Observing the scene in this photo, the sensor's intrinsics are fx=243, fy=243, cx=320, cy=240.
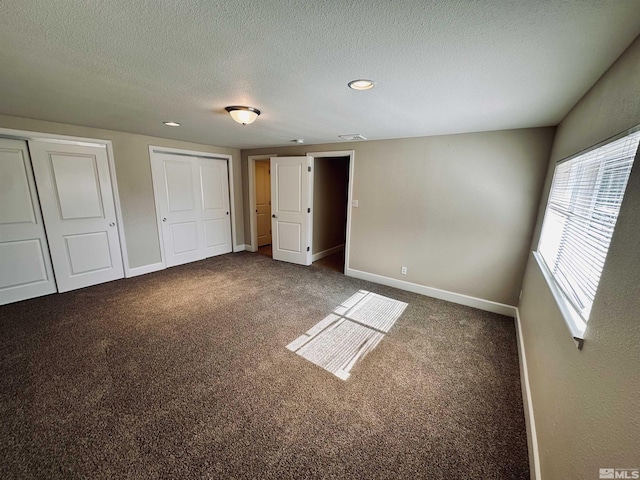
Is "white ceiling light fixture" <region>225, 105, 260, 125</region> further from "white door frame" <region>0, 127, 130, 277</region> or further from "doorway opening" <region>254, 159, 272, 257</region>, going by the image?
"doorway opening" <region>254, 159, 272, 257</region>

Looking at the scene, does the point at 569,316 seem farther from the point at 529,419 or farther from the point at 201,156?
the point at 201,156

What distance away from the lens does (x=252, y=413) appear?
161cm

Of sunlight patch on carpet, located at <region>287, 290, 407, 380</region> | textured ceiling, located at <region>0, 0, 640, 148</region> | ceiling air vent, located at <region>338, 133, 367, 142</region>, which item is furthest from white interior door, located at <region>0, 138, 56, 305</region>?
ceiling air vent, located at <region>338, 133, 367, 142</region>

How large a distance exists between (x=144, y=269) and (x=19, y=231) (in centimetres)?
141

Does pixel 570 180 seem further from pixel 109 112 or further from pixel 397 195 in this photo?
pixel 109 112

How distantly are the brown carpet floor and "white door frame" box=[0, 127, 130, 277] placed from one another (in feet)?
3.15

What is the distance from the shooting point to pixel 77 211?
3.24 meters

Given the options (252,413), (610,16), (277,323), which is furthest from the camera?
(277,323)

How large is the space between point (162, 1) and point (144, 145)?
3.48 m

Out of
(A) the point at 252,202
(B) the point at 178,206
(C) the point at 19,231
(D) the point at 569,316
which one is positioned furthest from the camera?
(A) the point at 252,202

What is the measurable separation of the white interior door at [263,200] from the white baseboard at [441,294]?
2.76m

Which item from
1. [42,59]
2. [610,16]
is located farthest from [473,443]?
[42,59]

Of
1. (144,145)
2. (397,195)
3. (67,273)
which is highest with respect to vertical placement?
(144,145)

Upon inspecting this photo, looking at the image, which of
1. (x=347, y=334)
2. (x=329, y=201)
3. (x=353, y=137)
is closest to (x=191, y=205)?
(x=329, y=201)
